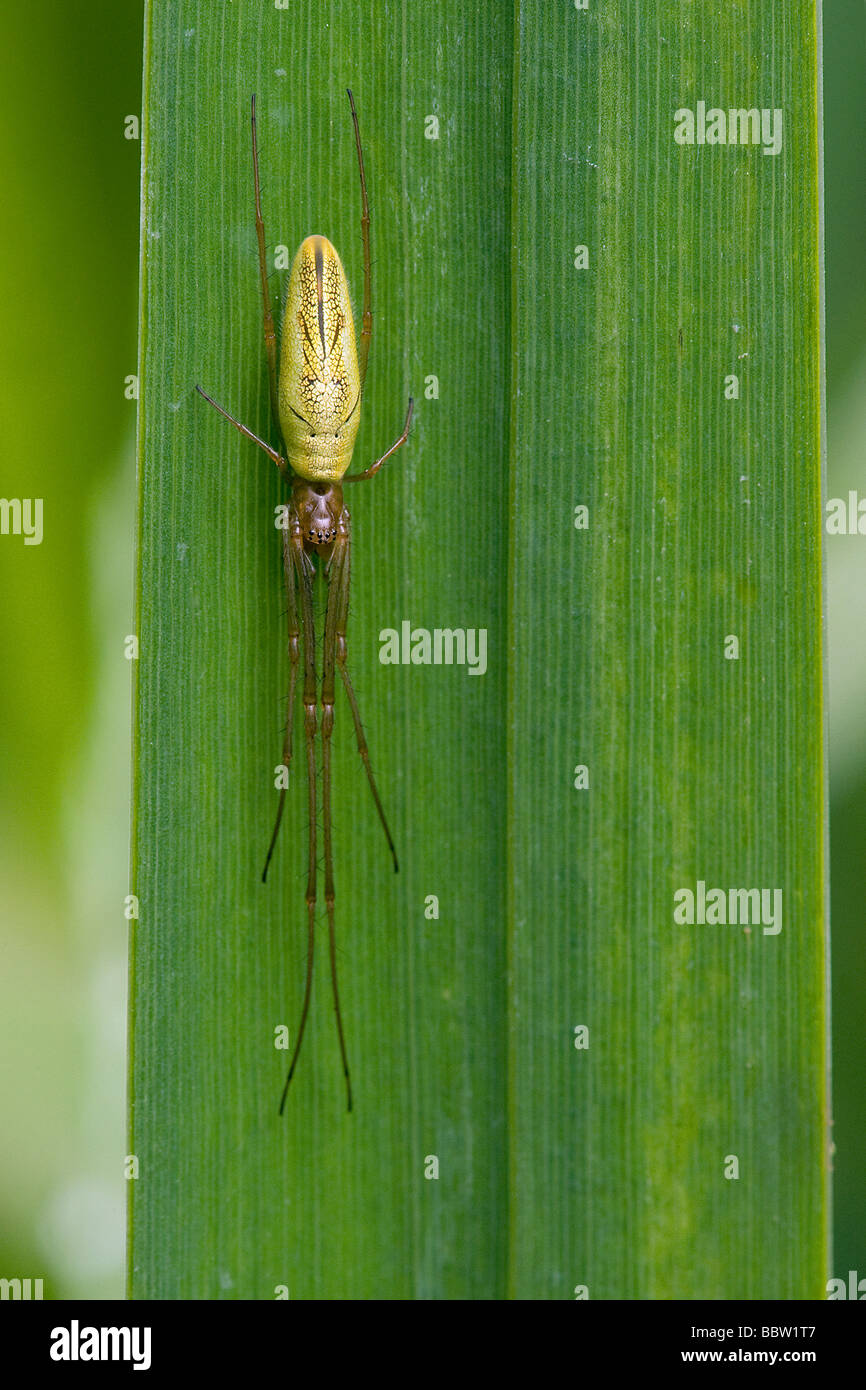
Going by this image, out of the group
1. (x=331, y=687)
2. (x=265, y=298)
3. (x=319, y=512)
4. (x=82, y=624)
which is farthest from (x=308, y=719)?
(x=265, y=298)

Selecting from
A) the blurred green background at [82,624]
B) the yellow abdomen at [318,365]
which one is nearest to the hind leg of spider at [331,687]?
the yellow abdomen at [318,365]

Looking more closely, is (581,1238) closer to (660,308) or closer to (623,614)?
(623,614)

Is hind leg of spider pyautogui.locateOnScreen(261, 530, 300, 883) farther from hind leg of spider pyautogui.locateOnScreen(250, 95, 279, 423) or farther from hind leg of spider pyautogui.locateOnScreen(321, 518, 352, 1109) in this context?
hind leg of spider pyautogui.locateOnScreen(250, 95, 279, 423)

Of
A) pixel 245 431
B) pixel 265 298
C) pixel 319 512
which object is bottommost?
pixel 319 512

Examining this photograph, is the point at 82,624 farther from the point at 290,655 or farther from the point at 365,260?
the point at 365,260

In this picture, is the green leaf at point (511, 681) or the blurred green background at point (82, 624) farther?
the blurred green background at point (82, 624)

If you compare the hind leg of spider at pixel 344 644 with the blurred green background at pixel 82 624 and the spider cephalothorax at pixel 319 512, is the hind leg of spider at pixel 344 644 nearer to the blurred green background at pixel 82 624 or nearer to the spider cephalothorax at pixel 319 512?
the spider cephalothorax at pixel 319 512
